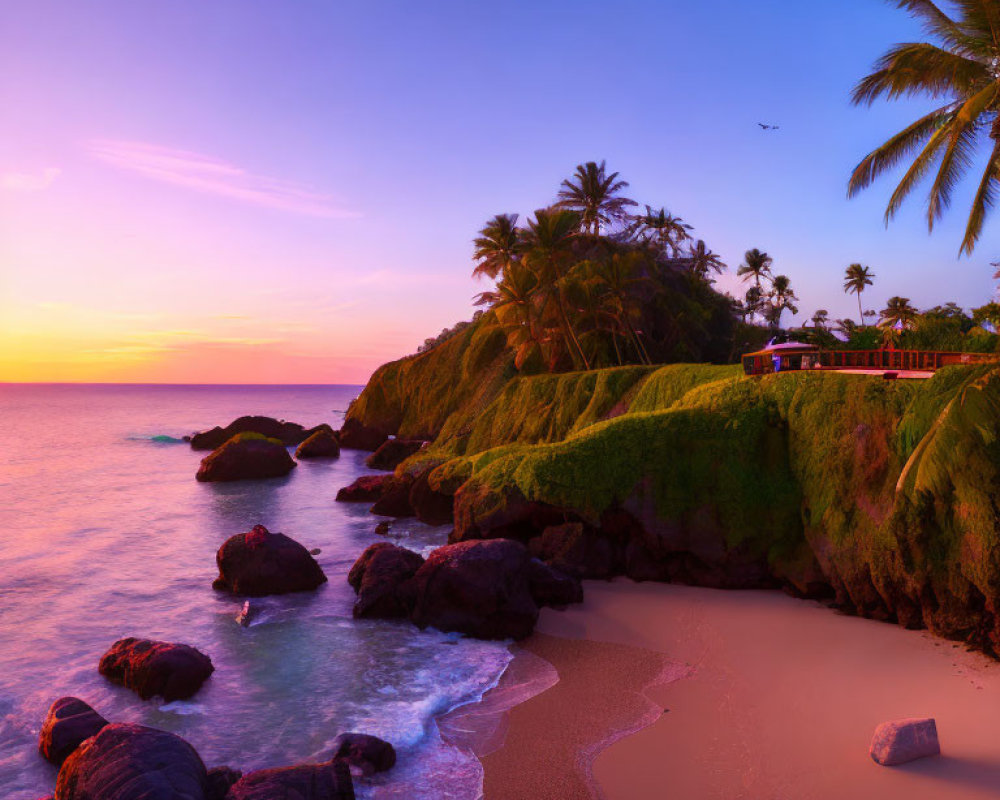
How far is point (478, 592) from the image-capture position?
12.2 metres

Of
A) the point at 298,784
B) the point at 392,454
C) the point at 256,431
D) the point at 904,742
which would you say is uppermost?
the point at 256,431

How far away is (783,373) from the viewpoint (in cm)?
1573

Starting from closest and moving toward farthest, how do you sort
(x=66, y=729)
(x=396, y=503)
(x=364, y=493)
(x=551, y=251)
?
1. (x=66, y=729)
2. (x=396, y=503)
3. (x=364, y=493)
4. (x=551, y=251)

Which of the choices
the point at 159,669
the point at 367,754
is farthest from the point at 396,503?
the point at 367,754

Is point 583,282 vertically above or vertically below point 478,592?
above

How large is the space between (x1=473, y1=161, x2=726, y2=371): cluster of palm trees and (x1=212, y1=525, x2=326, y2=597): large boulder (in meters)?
19.5

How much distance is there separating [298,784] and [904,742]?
6977 millimetres

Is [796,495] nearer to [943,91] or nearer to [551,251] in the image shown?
[943,91]

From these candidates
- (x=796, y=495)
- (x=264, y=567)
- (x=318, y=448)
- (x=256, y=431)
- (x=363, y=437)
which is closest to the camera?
(x=796, y=495)

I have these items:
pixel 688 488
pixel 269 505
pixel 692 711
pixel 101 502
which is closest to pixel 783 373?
pixel 688 488

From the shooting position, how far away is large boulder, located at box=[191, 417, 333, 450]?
49.4 metres

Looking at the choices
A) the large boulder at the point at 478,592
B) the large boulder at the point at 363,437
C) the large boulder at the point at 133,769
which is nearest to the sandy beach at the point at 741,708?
the large boulder at the point at 478,592

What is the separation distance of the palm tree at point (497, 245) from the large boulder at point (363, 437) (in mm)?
19792

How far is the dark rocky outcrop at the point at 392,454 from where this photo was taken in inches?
1518
